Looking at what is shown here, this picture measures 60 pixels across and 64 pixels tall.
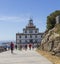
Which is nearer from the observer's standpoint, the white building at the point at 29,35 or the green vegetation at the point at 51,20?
the green vegetation at the point at 51,20

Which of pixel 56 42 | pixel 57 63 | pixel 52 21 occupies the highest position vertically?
pixel 52 21

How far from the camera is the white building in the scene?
15762cm

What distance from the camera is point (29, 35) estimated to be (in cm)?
16175

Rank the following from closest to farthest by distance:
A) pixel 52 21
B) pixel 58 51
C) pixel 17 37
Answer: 1. pixel 58 51
2. pixel 52 21
3. pixel 17 37

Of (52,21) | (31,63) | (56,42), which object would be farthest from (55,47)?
(52,21)

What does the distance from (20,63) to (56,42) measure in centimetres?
686

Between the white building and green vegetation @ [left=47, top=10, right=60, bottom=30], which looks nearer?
green vegetation @ [left=47, top=10, right=60, bottom=30]

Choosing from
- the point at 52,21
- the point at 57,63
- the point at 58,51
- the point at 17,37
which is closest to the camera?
the point at 57,63

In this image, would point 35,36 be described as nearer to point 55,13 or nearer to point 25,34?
point 25,34

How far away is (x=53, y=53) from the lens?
27.0 meters

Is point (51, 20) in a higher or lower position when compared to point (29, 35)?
lower

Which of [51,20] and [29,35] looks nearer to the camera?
[51,20]

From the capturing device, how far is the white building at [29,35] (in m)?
158

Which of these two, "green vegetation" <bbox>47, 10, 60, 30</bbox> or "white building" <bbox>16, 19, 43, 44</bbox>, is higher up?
"white building" <bbox>16, 19, 43, 44</bbox>
